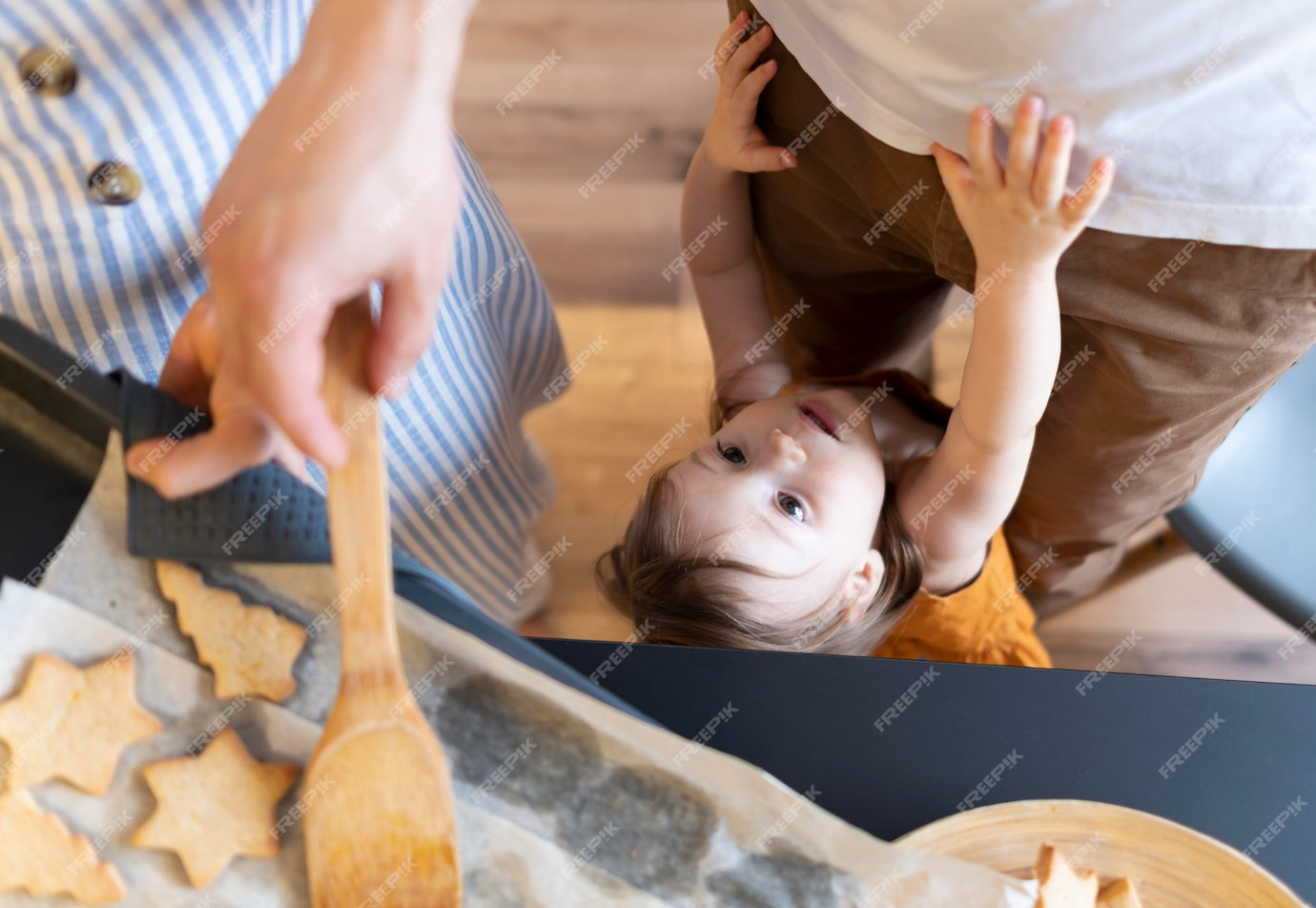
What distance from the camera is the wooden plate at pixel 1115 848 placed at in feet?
1.59

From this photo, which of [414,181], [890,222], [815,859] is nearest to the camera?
[414,181]

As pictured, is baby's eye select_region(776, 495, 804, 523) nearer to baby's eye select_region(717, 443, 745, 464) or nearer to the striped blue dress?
baby's eye select_region(717, 443, 745, 464)

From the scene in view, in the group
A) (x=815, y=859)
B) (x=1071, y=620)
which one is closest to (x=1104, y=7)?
(x=815, y=859)

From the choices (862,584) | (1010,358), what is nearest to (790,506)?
(862,584)

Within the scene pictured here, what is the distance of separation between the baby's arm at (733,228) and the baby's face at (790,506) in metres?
0.16

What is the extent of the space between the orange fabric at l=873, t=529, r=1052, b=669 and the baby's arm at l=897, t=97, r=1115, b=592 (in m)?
0.02

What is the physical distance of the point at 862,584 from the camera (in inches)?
32.3

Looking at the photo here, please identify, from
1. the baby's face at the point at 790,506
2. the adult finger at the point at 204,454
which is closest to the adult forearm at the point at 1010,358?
the baby's face at the point at 790,506

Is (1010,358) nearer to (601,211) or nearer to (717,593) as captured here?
(717,593)

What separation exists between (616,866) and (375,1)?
1.51ft

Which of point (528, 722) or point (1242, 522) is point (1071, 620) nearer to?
point (1242, 522)

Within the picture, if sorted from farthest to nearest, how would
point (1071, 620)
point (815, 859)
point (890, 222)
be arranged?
point (1071, 620) < point (890, 222) < point (815, 859)

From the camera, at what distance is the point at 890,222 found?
0.71 meters

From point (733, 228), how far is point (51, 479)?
0.61 metres
